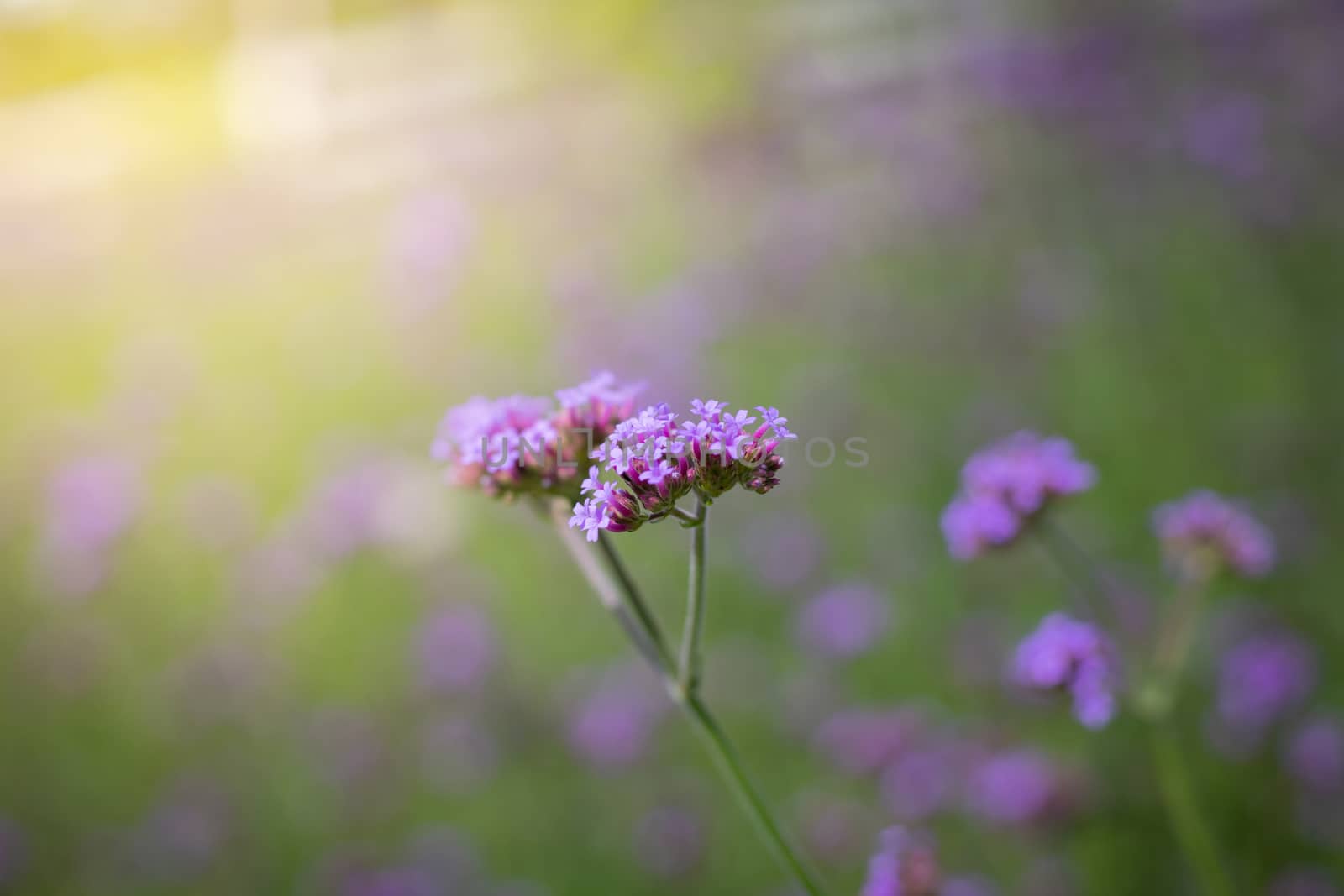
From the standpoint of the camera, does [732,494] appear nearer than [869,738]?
No

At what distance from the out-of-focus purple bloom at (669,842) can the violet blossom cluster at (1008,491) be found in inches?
53.6

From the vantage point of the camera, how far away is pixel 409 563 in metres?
3.49

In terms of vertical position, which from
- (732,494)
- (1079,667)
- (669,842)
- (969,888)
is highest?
(732,494)

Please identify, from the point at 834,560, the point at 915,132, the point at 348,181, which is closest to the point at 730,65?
the point at 915,132

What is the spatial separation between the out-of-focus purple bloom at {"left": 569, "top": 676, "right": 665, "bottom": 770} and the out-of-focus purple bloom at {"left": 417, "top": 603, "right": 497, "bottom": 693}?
1.12 ft

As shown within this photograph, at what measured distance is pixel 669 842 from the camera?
246 cm

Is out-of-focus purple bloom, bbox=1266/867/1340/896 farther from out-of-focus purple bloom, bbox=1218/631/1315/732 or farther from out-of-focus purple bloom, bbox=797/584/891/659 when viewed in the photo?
out-of-focus purple bloom, bbox=797/584/891/659

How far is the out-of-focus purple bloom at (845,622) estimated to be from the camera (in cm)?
268

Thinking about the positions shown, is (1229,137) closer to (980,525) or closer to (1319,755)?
(1319,755)

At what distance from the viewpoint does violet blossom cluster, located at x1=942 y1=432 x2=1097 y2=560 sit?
55.5 inches

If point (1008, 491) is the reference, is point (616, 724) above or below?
above

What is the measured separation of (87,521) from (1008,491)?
3.33 metres

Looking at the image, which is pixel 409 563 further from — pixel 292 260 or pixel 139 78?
pixel 139 78

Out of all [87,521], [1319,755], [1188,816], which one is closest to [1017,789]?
[1188,816]
